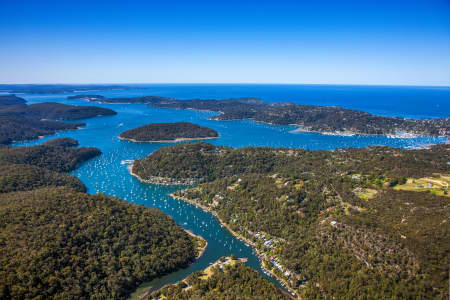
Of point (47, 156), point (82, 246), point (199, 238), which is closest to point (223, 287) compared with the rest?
point (199, 238)

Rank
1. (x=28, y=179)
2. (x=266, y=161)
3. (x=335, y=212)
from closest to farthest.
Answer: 1. (x=335, y=212)
2. (x=28, y=179)
3. (x=266, y=161)

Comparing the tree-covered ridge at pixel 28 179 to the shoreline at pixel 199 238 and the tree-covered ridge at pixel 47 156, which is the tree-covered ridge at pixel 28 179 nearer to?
the tree-covered ridge at pixel 47 156

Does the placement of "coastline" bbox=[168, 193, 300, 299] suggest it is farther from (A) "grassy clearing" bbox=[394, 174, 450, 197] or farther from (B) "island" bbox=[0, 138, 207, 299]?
(A) "grassy clearing" bbox=[394, 174, 450, 197]

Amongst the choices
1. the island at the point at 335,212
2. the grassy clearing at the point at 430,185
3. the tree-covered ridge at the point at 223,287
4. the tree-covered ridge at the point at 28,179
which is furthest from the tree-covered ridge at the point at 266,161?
the tree-covered ridge at the point at 223,287

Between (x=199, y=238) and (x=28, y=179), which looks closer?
(x=199, y=238)

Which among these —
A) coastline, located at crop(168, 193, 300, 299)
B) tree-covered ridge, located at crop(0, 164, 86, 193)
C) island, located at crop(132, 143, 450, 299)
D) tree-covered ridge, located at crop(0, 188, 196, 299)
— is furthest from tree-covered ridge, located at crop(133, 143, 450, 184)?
tree-covered ridge, located at crop(0, 188, 196, 299)

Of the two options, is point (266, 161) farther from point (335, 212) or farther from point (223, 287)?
point (223, 287)

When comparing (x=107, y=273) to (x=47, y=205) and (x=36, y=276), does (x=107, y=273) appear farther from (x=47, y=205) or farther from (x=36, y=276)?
(x=47, y=205)
